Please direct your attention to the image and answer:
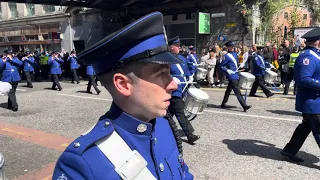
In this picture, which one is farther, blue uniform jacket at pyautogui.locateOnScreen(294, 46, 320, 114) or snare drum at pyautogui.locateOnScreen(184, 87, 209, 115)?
snare drum at pyautogui.locateOnScreen(184, 87, 209, 115)

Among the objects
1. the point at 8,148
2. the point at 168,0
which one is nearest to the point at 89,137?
the point at 8,148

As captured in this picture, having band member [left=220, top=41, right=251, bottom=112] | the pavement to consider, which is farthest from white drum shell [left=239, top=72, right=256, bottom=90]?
the pavement

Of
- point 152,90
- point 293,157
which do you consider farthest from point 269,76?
point 152,90

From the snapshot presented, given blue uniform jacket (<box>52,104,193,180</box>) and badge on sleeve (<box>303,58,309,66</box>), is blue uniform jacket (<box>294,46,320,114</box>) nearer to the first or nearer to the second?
badge on sleeve (<box>303,58,309,66</box>)

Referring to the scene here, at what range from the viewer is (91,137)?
4.45 ft

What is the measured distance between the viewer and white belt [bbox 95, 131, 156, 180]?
129cm

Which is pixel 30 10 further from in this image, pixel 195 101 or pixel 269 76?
pixel 195 101

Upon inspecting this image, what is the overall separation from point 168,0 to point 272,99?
12096 millimetres

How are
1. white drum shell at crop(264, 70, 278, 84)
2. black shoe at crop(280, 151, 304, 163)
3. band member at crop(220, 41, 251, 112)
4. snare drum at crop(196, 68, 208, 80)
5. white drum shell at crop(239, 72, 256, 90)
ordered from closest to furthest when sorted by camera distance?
black shoe at crop(280, 151, 304, 163)
band member at crop(220, 41, 251, 112)
white drum shell at crop(239, 72, 256, 90)
white drum shell at crop(264, 70, 278, 84)
snare drum at crop(196, 68, 208, 80)

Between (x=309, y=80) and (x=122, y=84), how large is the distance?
3.48 meters

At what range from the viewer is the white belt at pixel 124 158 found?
4.25ft

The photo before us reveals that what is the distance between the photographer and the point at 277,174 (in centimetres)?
414

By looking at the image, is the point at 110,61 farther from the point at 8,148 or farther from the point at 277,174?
the point at 8,148

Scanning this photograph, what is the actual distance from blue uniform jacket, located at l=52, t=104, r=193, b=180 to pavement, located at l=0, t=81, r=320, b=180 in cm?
263
